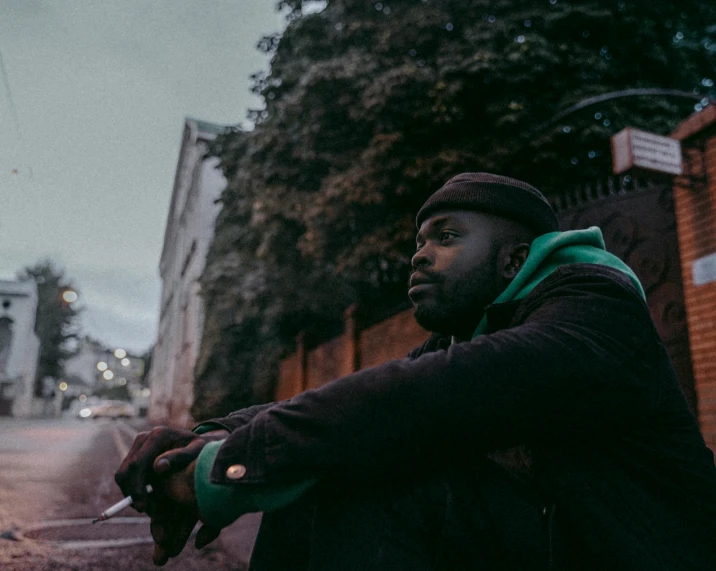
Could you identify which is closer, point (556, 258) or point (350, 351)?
point (556, 258)

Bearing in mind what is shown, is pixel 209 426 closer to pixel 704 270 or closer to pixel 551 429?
pixel 551 429

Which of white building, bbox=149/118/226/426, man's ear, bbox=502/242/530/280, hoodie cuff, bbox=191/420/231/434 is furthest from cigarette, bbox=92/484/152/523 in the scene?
white building, bbox=149/118/226/426

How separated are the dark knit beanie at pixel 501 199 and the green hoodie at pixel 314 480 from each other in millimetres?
112

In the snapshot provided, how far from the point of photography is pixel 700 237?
446 cm

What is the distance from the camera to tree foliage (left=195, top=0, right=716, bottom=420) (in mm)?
7109

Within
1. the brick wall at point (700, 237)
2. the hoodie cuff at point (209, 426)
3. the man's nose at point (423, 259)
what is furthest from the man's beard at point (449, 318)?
the brick wall at point (700, 237)

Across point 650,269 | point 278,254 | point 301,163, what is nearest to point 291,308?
point 278,254

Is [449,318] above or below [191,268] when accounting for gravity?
below

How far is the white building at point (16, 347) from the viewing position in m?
42.7

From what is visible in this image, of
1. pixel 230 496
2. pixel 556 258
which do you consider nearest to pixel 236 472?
pixel 230 496

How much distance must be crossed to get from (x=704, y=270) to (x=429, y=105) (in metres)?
3.85

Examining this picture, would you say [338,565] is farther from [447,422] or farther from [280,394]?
[280,394]

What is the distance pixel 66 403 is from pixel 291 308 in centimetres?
6990

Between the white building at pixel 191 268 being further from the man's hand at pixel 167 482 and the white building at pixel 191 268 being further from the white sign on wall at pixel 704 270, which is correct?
the man's hand at pixel 167 482
